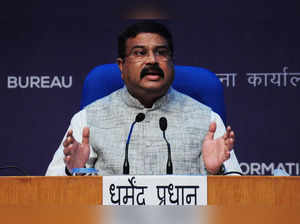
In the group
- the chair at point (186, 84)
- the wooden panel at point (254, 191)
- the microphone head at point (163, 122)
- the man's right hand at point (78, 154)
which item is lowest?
the wooden panel at point (254, 191)

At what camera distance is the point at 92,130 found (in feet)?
9.90

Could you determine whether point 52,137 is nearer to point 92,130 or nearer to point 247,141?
point 247,141

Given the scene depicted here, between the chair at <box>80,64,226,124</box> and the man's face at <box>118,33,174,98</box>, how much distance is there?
0.49 feet

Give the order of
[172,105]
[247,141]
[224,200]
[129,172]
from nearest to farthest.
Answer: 1. [224,200]
2. [129,172]
3. [172,105]
4. [247,141]

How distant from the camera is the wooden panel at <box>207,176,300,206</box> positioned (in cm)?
169

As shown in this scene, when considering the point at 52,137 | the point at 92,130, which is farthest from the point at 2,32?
the point at 92,130

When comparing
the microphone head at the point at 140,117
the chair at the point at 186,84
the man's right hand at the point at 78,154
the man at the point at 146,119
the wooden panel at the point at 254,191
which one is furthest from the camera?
the chair at the point at 186,84

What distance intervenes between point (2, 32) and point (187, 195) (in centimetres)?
296

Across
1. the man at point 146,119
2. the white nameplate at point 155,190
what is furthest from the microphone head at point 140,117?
the white nameplate at point 155,190

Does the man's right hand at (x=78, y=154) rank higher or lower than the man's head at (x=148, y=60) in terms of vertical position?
lower

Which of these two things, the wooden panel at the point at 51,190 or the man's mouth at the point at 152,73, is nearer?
the wooden panel at the point at 51,190

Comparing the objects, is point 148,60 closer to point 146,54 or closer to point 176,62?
point 146,54

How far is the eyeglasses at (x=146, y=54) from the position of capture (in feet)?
9.74

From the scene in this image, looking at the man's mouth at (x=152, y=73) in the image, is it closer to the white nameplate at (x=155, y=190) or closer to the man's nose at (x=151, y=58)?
the man's nose at (x=151, y=58)
